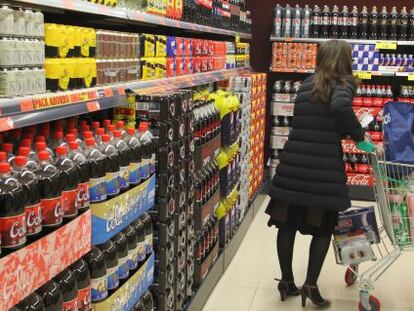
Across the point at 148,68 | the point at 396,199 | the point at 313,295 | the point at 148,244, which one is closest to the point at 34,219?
the point at 148,244

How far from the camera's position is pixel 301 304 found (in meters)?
4.12

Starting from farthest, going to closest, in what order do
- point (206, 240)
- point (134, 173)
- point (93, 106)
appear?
point (206, 240) → point (134, 173) → point (93, 106)

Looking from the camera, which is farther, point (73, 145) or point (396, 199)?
point (396, 199)

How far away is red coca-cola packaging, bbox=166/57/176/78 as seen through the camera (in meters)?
3.78

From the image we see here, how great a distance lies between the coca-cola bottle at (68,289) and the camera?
198cm

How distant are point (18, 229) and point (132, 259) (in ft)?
3.04

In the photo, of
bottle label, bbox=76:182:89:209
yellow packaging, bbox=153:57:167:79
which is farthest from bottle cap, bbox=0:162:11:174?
yellow packaging, bbox=153:57:167:79

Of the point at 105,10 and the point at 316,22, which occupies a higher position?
the point at 316,22

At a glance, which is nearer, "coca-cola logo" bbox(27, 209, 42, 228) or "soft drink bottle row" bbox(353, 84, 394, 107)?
"coca-cola logo" bbox(27, 209, 42, 228)

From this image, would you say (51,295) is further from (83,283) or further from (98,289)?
(98,289)

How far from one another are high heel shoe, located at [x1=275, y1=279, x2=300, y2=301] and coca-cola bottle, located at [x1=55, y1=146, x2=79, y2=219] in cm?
242

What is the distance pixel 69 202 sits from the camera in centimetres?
199

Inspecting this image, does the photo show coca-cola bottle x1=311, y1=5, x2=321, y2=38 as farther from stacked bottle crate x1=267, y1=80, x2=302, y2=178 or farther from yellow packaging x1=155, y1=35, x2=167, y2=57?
yellow packaging x1=155, y1=35, x2=167, y2=57

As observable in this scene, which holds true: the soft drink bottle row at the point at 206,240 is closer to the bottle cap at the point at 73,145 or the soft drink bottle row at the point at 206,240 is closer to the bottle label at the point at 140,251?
the bottle label at the point at 140,251
